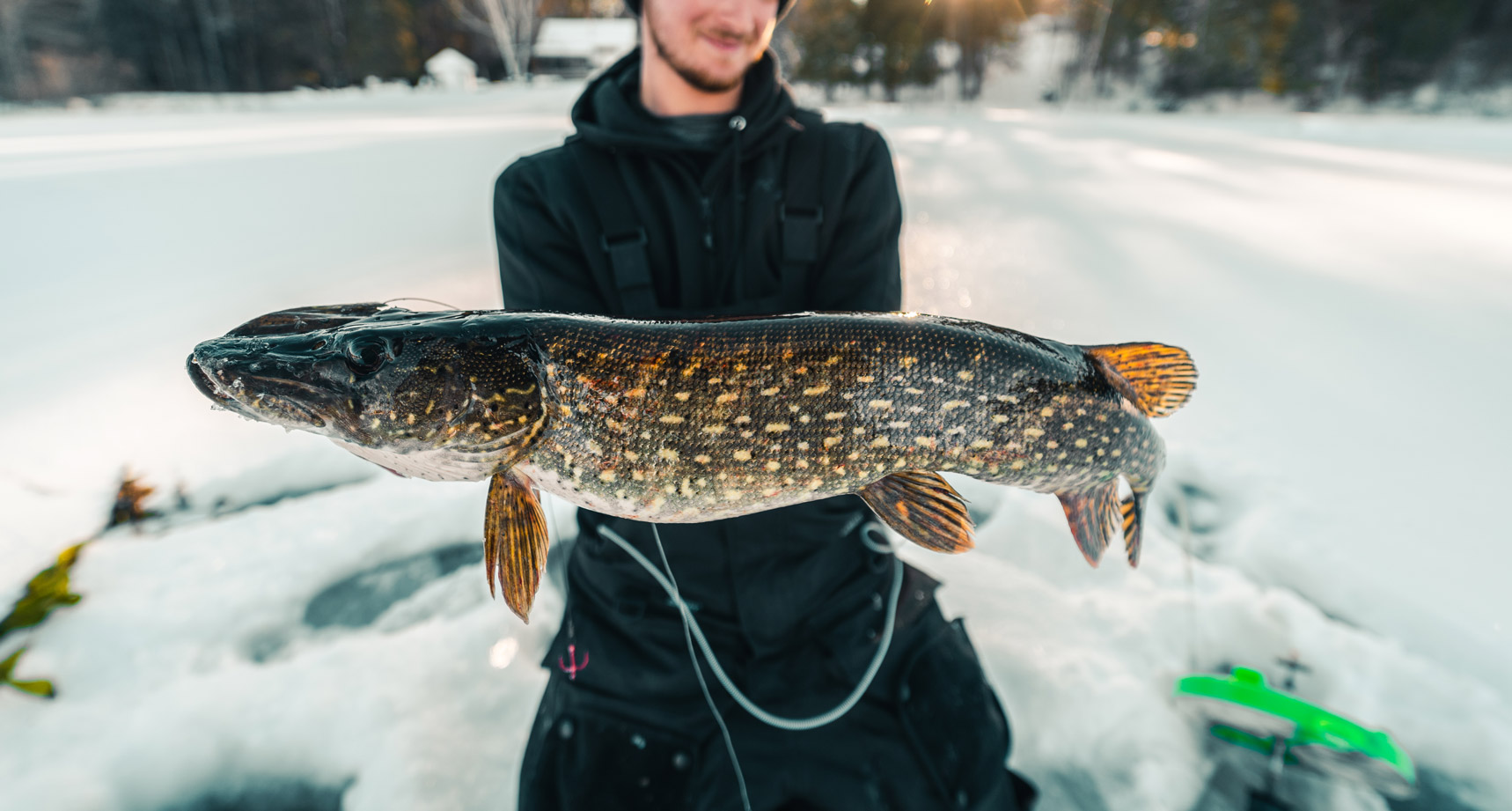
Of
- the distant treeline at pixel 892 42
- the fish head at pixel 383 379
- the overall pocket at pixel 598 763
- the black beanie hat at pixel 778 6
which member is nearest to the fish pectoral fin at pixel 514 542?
the fish head at pixel 383 379

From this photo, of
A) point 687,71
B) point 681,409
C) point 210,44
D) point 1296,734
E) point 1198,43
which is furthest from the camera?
point 210,44

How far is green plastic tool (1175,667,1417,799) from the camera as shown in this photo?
1.58 meters

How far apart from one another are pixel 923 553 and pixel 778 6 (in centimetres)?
220

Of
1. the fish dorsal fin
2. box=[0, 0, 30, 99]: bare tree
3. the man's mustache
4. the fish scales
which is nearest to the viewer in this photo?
the fish scales

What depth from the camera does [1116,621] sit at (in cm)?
221

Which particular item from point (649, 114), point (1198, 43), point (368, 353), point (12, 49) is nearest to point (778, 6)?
point (649, 114)

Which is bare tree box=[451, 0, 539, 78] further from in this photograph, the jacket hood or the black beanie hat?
the jacket hood

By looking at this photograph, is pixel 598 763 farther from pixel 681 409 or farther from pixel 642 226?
pixel 642 226

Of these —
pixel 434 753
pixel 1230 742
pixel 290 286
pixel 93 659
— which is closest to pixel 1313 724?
pixel 1230 742

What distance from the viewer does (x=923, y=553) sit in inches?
105

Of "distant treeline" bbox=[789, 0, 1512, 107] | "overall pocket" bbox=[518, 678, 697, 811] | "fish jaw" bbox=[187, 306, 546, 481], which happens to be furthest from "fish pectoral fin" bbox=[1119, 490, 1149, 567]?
"distant treeline" bbox=[789, 0, 1512, 107]

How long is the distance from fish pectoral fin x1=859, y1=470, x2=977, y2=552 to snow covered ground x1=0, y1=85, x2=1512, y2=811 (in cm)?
104

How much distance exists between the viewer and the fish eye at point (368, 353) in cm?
123

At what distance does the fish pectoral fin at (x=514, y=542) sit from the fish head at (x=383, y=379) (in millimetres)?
112
